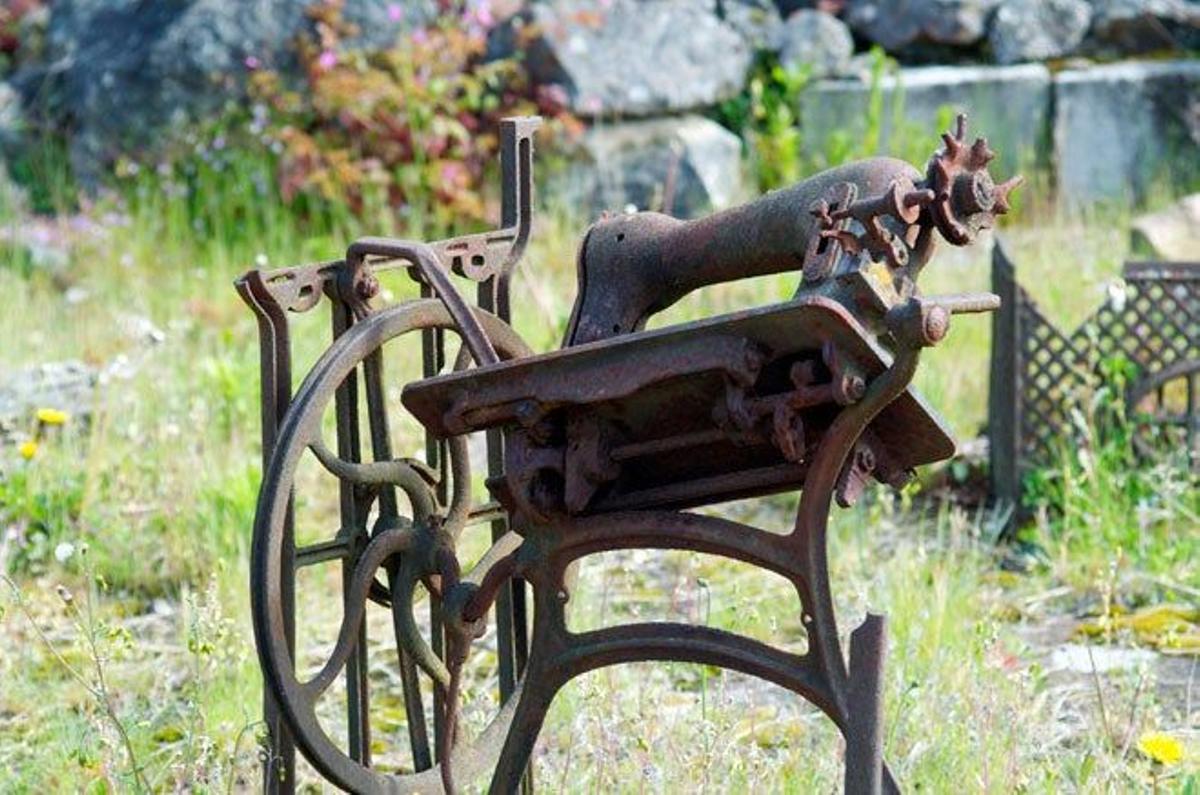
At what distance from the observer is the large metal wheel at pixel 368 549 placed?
2721 millimetres

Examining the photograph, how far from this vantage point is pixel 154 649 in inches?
176

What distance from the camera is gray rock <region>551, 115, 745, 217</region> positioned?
26.9 feet

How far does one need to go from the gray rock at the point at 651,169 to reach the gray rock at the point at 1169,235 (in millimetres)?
1820

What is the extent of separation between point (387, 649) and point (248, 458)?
1035mm

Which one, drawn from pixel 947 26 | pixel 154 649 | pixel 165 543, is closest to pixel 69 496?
pixel 165 543

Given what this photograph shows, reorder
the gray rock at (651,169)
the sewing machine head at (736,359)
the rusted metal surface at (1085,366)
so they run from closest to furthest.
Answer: the sewing machine head at (736,359), the rusted metal surface at (1085,366), the gray rock at (651,169)

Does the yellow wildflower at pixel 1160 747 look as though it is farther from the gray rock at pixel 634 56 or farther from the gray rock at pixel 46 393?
the gray rock at pixel 634 56

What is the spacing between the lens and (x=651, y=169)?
8.30 metres

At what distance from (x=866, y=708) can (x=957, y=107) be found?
656cm

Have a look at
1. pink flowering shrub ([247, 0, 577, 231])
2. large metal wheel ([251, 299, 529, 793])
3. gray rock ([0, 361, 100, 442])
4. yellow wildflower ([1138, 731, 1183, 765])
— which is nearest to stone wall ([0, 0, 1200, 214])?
pink flowering shrub ([247, 0, 577, 231])

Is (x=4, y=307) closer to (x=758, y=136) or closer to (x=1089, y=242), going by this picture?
(x=758, y=136)

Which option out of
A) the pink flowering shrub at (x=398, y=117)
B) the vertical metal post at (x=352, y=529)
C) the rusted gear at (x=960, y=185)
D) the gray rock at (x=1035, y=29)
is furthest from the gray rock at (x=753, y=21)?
the rusted gear at (x=960, y=185)

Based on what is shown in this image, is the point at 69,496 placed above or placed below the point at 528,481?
below

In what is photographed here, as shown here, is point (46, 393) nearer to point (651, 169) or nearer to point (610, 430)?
point (651, 169)
